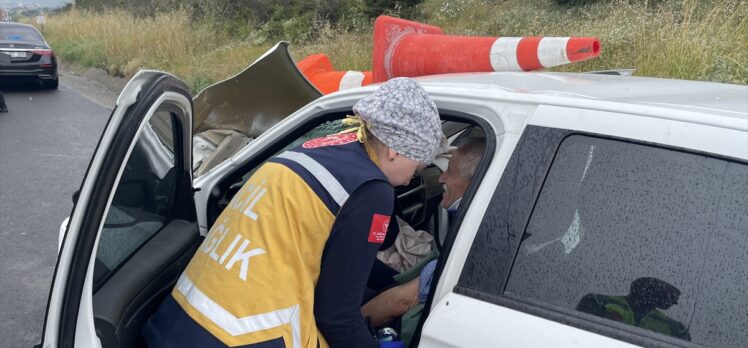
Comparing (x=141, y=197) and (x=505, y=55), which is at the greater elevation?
(x=505, y=55)

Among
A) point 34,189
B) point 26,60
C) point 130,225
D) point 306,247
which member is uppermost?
point 306,247

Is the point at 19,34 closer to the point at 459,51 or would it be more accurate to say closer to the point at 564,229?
the point at 459,51

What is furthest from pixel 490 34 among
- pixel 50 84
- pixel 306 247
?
pixel 50 84

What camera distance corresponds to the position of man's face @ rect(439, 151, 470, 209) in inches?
106

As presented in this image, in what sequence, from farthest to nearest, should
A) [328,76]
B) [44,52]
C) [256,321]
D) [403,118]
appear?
[44,52]
[328,76]
[403,118]
[256,321]

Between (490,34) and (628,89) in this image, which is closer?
(628,89)

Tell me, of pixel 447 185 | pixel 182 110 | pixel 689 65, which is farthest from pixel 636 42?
pixel 182 110

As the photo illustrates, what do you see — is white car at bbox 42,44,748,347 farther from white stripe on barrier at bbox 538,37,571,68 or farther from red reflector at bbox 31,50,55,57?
red reflector at bbox 31,50,55,57

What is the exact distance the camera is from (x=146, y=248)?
221cm

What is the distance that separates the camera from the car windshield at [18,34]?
14828 mm

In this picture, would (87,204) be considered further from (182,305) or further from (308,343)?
(308,343)

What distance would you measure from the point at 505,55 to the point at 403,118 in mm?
1407

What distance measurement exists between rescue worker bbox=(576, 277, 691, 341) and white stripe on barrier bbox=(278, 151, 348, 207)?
26.3 inches

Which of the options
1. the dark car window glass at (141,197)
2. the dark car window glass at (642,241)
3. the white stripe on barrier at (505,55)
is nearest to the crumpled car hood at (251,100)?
the white stripe on barrier at (505,55)
